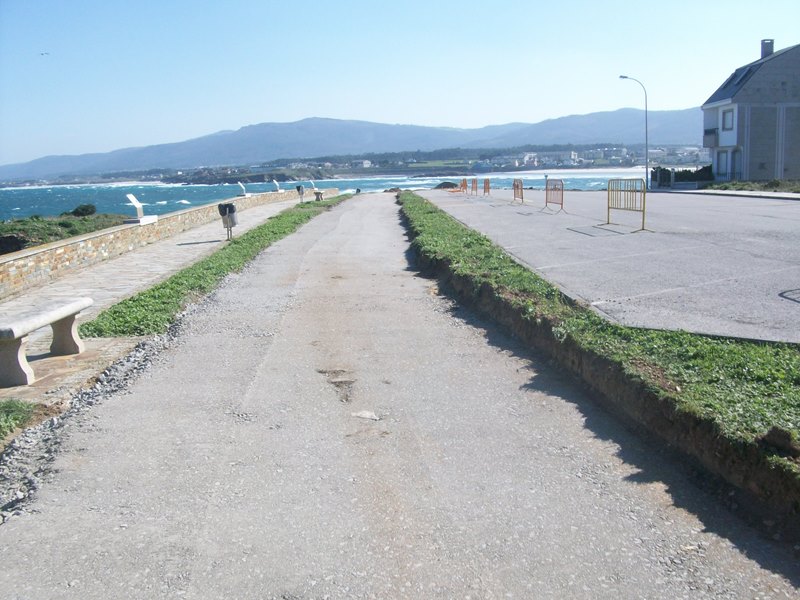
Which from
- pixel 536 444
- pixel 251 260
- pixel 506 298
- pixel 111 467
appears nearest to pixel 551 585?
pixel 536 444

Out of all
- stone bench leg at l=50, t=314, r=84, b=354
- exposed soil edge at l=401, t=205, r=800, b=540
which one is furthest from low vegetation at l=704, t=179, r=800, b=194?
stone bench leg at l=50, t=314, r=84, b=354

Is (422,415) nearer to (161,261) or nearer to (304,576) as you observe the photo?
(304,576)

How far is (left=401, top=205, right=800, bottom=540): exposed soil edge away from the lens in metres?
4.02

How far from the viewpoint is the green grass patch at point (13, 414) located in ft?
19.1

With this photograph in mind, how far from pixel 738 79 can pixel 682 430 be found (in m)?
55.9

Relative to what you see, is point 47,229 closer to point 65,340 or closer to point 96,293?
point 96,293

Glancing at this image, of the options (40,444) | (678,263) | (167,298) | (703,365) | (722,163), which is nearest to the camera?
(40,444)

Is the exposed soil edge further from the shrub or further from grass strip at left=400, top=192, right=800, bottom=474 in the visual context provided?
the shrub

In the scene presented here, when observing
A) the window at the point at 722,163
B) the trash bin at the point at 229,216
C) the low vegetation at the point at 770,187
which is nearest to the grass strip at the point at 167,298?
the trash bin at the point at 229,216

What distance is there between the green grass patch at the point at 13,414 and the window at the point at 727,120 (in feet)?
178

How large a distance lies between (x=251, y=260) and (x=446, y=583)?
13471 mm

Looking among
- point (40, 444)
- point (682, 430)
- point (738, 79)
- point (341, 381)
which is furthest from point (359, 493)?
point (738, 79)

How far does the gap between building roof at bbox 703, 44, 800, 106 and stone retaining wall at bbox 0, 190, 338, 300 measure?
4111cm

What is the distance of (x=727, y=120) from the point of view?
174ft
